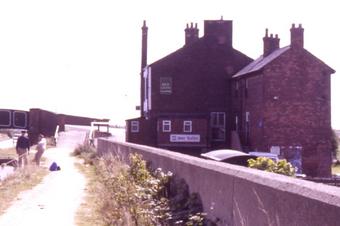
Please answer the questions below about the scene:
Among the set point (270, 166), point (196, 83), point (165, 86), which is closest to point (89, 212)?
point (270, 166)

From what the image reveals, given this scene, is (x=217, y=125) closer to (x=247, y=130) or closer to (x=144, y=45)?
(x=247, y=130)

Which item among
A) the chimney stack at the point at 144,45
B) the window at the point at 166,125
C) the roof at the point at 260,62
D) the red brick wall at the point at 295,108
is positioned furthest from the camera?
the chimney stack at the point at 144,45

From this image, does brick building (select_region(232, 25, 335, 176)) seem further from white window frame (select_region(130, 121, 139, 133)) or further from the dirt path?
the dirt path

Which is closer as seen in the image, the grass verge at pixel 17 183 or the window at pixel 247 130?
the grass verge at pixel 17 183

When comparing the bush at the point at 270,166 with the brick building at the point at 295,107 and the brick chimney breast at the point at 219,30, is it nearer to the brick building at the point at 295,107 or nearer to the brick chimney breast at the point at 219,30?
the brick building at the point at 295,107

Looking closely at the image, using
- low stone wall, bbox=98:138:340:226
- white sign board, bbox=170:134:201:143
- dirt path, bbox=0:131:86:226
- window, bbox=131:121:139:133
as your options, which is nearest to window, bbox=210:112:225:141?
white sign board, bbox=170:134:201:143

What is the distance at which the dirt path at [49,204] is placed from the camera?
480 inches

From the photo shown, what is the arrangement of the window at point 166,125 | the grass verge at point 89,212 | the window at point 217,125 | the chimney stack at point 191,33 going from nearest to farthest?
the grass verge at point 89,212, the window at point 166,125, the window at point 217,125, the chimney stack at point 191,33

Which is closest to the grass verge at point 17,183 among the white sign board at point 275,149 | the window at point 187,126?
the white sign board at point 275,149

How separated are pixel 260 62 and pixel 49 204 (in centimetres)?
3760

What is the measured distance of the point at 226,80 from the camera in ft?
182

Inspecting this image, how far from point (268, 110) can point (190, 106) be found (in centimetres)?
933

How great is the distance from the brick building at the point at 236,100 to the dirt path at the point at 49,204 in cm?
2675

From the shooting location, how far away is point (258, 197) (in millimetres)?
6535
